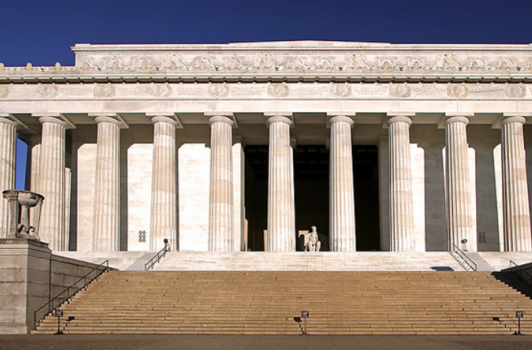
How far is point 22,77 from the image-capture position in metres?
45.8

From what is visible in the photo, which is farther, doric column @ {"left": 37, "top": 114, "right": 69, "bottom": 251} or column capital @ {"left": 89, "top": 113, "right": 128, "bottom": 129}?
column capital @ {"left": 89, "top": 113, "right": 128, "bottom": 129}

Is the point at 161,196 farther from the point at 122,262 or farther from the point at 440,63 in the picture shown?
the point at 440,63

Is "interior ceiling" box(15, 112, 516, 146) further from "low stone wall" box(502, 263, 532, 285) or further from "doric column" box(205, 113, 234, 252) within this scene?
"low stone wall" box(502, 263, 532, 285)

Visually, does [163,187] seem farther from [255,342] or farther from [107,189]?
[255,342]

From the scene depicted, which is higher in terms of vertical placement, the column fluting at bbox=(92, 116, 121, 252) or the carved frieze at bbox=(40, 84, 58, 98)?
the carved frieze at bbox=(40, 84, 58, 98)

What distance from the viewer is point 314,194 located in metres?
71.4

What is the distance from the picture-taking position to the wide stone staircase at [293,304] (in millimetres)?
25047

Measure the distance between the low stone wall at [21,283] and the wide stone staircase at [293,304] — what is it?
86 cm

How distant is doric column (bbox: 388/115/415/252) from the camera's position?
4416cm

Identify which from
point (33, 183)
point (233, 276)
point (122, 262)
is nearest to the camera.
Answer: point (233, 276)

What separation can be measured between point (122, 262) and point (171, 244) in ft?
14.7

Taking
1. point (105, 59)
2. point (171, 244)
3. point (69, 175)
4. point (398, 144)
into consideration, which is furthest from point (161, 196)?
point (398, 144)

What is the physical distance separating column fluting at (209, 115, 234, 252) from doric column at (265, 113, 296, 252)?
282 cm

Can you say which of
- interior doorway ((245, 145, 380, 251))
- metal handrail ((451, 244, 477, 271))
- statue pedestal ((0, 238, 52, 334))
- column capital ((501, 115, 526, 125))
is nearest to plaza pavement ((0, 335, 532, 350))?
statue pedestal ((0, 238, 52, 334))
